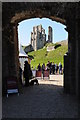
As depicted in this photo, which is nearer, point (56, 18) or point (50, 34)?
point (56, 18)

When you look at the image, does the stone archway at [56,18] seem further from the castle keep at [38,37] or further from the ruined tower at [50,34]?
the ruined tower at [50,34]

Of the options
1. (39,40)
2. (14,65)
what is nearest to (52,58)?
(39,40)

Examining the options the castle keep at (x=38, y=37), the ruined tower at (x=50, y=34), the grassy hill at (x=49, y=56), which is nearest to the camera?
the grassy hill at (x=49, y=56)

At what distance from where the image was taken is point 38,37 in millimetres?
83438

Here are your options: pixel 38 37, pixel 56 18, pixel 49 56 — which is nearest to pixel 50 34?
pixel 38 37

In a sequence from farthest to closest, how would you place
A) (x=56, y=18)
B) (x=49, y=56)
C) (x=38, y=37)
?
(x=38, y=37) → (x=49, y=56) → (x=56, y=18)

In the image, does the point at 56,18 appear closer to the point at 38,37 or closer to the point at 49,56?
the point at 49,56

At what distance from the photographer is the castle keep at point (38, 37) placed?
83.1 m

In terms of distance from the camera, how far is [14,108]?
9.06 metres

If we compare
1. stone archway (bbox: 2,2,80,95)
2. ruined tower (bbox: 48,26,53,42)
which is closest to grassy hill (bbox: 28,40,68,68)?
ruined tower (bbox: 48,26,53,42)

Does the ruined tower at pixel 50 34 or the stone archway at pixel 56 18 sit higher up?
the ruined tower at pixel 50 34

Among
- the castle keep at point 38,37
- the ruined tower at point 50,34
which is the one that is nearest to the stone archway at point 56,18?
the castle keep at point 38,37

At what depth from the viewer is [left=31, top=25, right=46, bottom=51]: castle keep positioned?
83125 millimetres

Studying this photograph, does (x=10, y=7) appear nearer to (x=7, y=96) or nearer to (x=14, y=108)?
(x=7, y=96)
